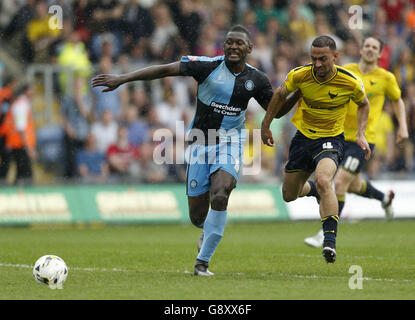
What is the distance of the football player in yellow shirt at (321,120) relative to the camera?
942cm

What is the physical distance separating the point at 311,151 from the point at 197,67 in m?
1.68

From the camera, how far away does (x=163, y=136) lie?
18.2 meters

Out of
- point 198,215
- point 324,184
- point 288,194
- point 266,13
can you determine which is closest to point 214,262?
point 198,215

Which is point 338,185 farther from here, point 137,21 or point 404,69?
point 404,69

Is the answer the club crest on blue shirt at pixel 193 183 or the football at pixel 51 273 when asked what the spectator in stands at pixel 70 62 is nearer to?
the club crest on blue shirt at pixel 193 183

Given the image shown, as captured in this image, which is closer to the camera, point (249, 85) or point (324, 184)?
point (324, 184)

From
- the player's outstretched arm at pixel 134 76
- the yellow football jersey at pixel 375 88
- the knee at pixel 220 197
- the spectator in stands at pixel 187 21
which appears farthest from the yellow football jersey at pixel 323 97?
the spectator in stands at pixel 187 21

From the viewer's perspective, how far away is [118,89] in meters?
18.8

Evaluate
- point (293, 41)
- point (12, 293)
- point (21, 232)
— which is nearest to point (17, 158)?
point (21, 232)

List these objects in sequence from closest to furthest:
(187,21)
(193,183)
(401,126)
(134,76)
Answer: (134,76)
(193,183)
(401,126)
(187,21)

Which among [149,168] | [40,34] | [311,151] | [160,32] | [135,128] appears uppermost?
[160,32]

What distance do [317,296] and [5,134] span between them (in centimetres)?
1119

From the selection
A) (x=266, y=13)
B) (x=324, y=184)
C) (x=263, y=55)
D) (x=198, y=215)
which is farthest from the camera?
(x=266, y=13)
